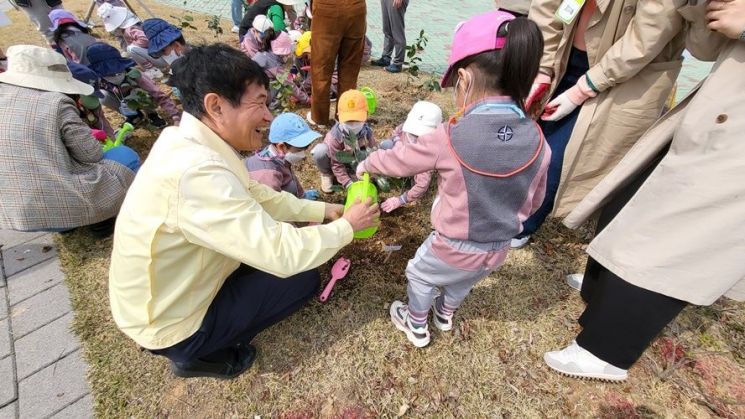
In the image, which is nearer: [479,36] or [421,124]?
[479,36]

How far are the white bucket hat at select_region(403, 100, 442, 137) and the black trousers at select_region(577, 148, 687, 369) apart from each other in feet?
4.59

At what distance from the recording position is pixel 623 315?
1.79 meters

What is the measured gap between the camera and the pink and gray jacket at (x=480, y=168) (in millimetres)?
1421

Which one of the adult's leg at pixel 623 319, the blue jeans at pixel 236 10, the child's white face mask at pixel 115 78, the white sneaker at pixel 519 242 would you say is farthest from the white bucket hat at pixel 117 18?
the adult's leg at pixel 623 319

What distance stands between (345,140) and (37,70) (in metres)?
2.30

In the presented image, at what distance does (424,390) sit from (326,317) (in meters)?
0.79

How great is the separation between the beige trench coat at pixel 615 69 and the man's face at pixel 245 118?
1.73 meters

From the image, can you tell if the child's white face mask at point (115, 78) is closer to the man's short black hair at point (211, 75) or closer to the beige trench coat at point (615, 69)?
the man's short black hair at point (211, 75)

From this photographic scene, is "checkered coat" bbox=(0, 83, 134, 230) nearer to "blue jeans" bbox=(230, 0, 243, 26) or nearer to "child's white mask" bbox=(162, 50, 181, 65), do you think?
"child's white mask" bbox=(162, 50, 181, 65)

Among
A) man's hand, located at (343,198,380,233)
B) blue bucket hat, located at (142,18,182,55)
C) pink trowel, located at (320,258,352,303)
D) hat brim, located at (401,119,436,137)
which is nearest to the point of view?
man's hand, located at (343,198,380,233)

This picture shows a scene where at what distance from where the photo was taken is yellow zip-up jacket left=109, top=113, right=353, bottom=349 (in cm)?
139

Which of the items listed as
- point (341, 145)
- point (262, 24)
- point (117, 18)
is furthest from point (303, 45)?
point (117, 18)

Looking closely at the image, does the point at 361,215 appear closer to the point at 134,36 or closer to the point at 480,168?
the point at 480,168

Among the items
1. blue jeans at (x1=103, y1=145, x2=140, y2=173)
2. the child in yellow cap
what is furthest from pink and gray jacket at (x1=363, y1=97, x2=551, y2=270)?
blue jeans at (x1=103, y1=145, x2=140, y2=173)
